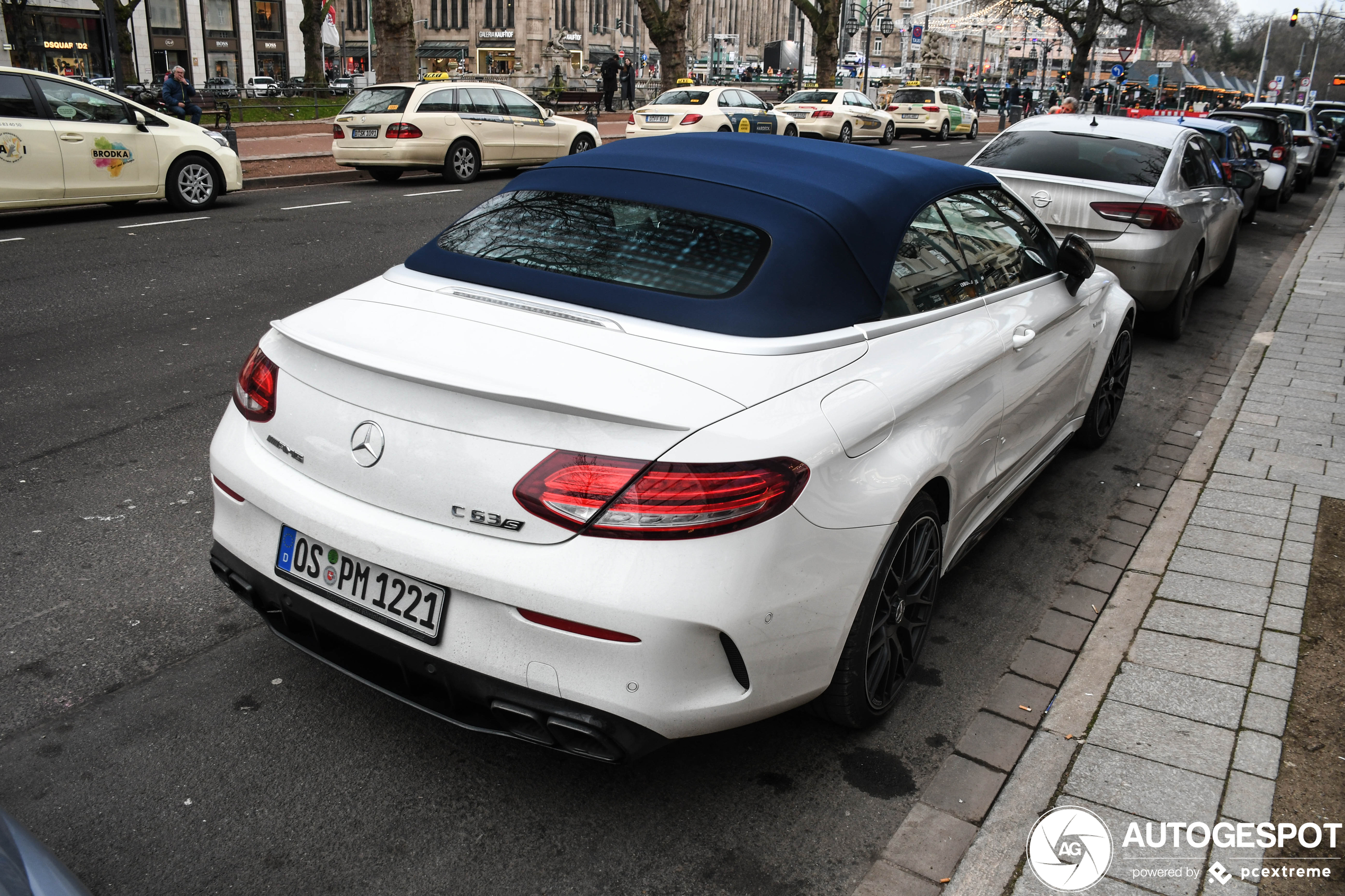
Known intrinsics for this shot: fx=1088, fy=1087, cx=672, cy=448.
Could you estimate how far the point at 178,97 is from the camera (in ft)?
70.7

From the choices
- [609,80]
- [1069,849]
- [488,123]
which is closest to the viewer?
[1069,849]

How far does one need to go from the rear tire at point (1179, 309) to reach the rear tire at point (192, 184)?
34.8 ft

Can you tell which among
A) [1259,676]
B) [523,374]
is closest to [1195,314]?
[1259,676]

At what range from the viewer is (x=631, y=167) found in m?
3.50

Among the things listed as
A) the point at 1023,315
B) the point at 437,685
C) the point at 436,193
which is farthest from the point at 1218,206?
the point at 436,193

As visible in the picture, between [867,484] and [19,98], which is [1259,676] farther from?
[19,98]

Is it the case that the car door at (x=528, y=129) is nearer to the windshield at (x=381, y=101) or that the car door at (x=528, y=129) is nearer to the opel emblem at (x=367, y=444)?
the windshield at (x=381, y=101)

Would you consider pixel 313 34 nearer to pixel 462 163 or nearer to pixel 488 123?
pixel 488 123

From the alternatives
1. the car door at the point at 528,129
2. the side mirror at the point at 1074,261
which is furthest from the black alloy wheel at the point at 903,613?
the car door at the point at 528,129

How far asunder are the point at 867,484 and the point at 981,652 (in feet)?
4.50

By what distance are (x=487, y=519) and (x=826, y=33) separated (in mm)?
43751

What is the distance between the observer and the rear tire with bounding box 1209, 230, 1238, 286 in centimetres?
1066

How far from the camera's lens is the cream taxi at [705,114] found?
23.4 metres

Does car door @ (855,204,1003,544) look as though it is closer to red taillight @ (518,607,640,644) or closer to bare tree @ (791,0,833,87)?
red taillight @ (518,607,640,644)
